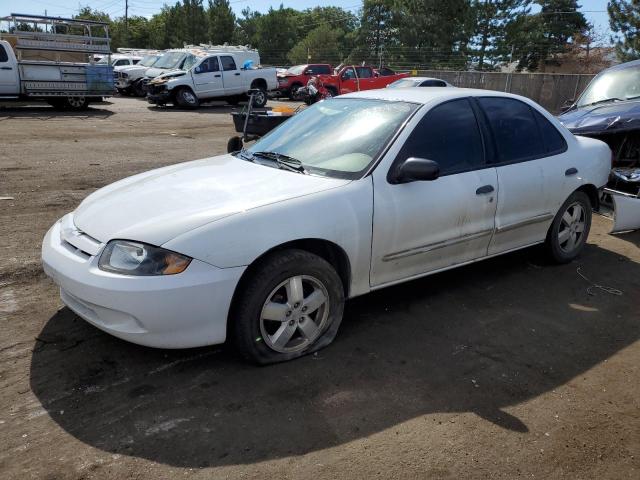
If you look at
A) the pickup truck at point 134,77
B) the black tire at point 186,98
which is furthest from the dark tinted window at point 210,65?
the pickup truck at point 134,77

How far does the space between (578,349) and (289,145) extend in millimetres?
2440

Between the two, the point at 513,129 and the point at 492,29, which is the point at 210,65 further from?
the point at 492,29

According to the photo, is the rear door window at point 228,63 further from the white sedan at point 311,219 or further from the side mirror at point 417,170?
the side mirror at point 417,170

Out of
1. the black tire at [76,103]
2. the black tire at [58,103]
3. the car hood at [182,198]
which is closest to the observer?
the car hood at [182,198]

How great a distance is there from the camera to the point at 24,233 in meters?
5.41

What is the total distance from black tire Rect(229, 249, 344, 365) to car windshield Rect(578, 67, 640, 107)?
649cm

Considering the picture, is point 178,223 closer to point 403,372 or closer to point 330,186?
point 330,186

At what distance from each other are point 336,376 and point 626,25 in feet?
105

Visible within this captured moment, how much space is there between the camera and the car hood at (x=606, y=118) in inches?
271

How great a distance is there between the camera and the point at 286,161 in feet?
12.9

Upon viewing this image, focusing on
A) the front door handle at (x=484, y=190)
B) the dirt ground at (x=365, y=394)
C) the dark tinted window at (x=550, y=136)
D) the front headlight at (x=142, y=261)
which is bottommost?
the dirt ground at (x=365, y=394)

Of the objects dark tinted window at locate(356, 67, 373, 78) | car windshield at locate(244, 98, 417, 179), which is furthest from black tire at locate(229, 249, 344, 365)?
dark tinted window at locate(356, 67, 373, 78)

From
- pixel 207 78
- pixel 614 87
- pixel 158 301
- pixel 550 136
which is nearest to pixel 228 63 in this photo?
pixel 207 78

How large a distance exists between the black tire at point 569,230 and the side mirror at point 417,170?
1.94 meters
